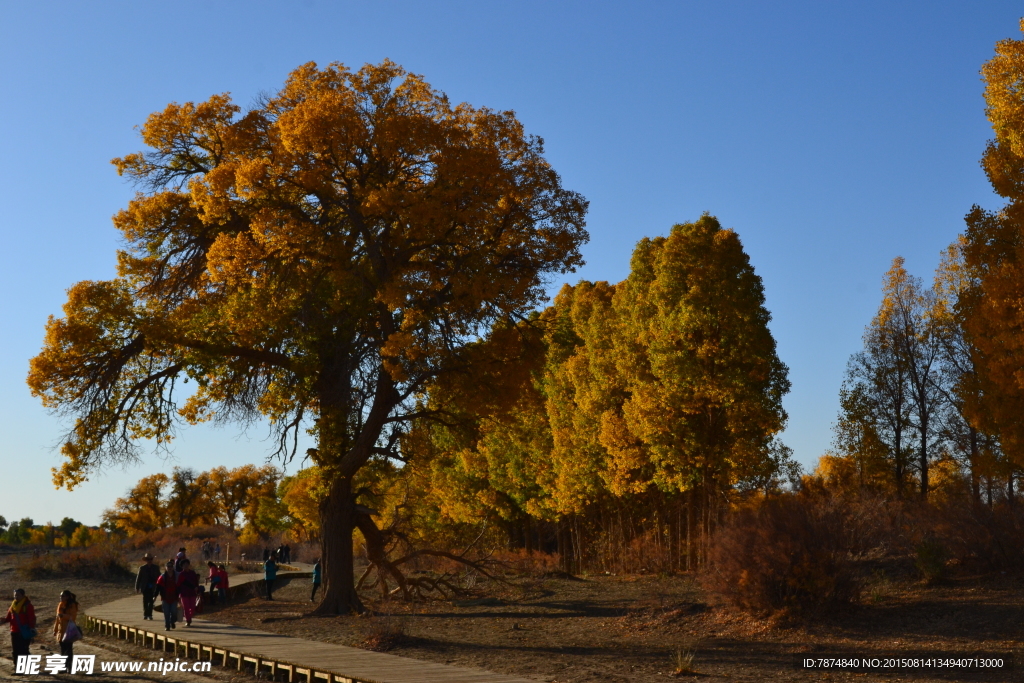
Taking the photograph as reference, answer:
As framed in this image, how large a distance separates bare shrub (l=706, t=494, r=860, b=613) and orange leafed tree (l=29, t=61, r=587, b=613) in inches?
282

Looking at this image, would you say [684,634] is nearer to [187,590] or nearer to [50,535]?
[187,590]

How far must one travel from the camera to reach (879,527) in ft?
70.5

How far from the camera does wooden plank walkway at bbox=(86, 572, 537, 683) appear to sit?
41.8 feet

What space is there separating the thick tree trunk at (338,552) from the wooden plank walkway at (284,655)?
8.70 ft

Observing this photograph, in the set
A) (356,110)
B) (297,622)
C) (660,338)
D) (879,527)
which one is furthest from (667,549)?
(356,110)

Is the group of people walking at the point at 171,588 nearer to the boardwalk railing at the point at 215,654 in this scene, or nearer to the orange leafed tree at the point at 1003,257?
the boardwalk railing at the point at 215,654

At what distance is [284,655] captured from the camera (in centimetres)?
1486

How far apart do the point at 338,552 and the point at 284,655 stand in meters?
7.24

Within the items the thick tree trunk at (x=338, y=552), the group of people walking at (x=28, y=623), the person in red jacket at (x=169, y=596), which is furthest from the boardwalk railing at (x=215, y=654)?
the thick tree trunk at (x=338, y=552)

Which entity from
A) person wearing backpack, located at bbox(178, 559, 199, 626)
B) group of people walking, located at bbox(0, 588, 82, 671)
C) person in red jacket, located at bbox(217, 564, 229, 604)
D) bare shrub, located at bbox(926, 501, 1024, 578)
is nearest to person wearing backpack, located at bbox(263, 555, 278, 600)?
person in red jacket, located at bbox(217, 564, 229, 604)

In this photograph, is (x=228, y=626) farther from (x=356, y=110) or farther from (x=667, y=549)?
(x=667, y=549)

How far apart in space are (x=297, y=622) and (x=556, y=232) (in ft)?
34.4

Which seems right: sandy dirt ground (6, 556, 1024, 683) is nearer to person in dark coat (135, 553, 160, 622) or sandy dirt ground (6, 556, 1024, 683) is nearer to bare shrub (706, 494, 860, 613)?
bare shrub (706, 494, 860, 613)

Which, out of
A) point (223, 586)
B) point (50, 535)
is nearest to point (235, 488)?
point (50, 535)
